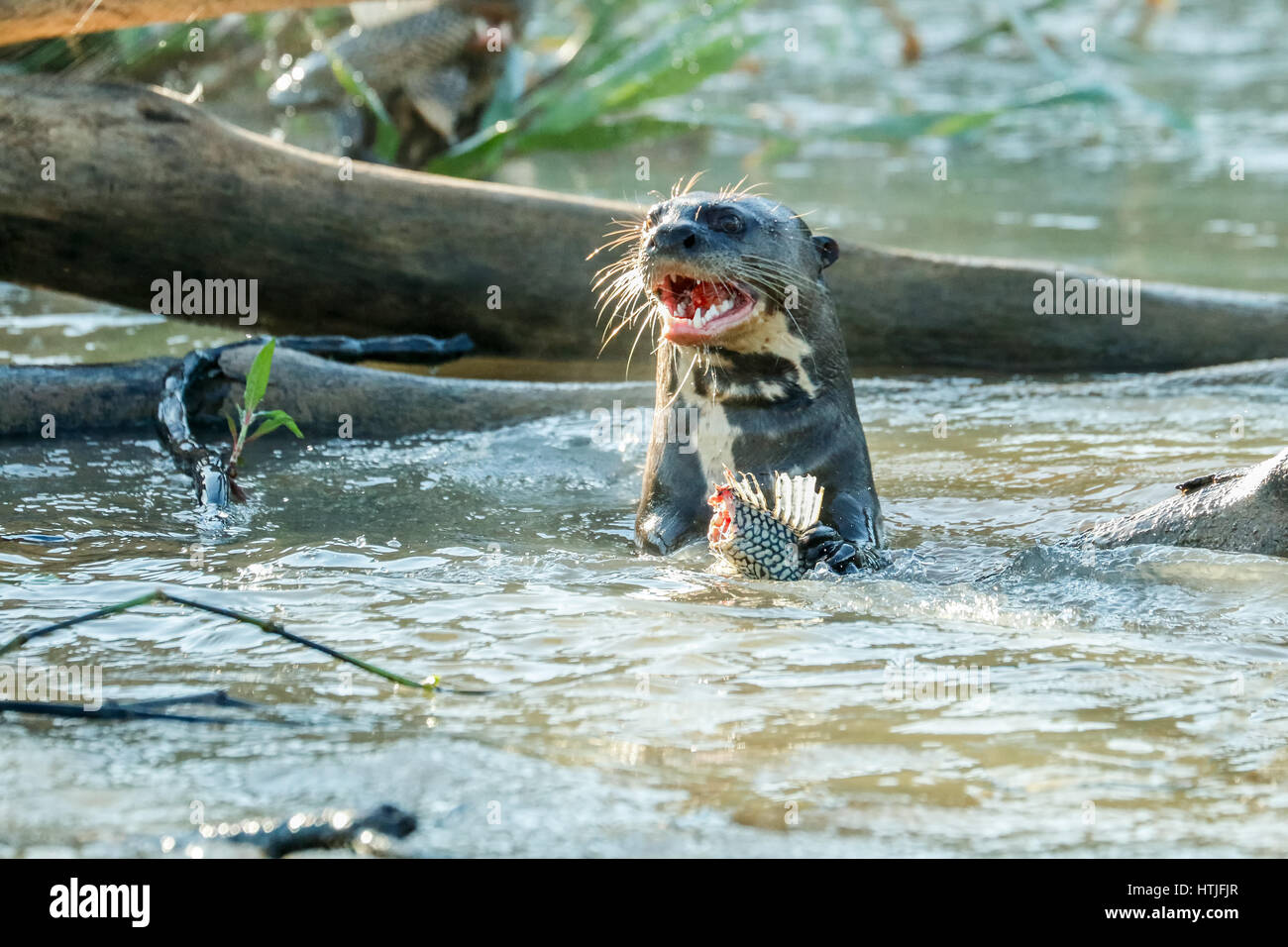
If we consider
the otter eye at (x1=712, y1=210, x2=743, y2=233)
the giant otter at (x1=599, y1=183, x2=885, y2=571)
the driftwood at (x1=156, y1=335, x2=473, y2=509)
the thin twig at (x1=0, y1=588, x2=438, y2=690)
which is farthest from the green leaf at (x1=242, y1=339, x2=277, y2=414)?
the thin twig at (x1=0, y1=588, x2=438, y2=690)

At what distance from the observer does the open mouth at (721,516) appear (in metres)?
3.47

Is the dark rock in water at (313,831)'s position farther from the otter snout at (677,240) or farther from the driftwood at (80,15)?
the driftwood at (80,15)

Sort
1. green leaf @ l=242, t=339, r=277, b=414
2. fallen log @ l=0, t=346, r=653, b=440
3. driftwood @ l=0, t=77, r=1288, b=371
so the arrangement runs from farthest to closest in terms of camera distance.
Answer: driftwood @ l=0, t=77, r=1288, b=371 → fallen log @ l=0, t=346, r=653, b=440 → green leaf @ l=242, t=339, r=277, b=414

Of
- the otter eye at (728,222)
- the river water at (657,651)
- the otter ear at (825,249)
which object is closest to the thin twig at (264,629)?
the river water at (657,651)

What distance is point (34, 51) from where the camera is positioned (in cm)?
525

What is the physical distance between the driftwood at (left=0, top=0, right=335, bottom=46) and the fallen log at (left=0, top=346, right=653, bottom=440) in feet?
3.15

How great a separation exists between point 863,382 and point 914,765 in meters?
3.51

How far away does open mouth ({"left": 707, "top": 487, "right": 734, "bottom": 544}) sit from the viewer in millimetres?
3471

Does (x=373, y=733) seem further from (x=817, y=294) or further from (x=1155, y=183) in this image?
(x=1155, y=183)

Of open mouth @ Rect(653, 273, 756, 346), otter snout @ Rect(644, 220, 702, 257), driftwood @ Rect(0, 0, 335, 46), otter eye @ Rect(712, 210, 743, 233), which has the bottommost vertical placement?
open mouth @ Rect(653, 273, 756, 346)

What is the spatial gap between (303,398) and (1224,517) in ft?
8.98

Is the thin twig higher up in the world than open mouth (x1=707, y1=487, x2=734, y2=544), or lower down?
lower down

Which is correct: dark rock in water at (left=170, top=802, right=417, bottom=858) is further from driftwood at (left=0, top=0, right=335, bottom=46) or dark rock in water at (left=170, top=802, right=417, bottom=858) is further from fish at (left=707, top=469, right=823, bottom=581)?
driftwood at (left=0, top=0, right=335, bottom=46)

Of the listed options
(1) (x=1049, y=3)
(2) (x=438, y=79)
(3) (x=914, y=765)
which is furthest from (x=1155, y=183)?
(3) (x=914, y=765)
